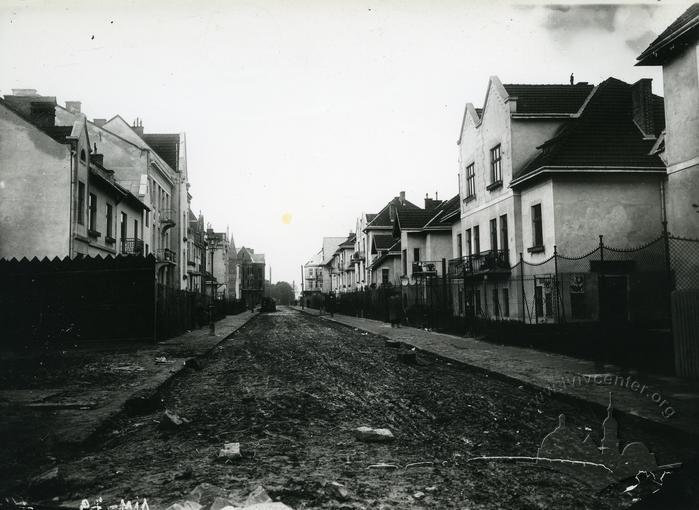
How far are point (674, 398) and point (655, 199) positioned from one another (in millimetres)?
15735

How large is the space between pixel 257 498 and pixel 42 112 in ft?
74.5

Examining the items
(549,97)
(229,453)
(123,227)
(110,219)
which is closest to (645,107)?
(549,97)

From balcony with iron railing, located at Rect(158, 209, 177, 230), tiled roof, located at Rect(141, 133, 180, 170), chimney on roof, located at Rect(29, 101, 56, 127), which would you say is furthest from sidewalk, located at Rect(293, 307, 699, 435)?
tiled roof, located at Rect(141, 133, 180, 170)

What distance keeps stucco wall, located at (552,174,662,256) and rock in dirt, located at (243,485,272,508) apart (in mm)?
18374

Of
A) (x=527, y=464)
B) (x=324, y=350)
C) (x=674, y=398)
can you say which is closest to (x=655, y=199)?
(x=324, y=350)

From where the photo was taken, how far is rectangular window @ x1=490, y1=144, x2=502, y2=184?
2450 cm

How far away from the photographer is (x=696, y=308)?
8281 millimetres

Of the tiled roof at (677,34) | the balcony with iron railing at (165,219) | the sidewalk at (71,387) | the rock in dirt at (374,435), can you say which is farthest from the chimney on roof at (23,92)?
the rock in dirt at (374,435)

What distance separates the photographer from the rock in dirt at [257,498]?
11.6ft

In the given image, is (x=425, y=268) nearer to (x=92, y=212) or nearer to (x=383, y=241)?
(x=383, y=241)

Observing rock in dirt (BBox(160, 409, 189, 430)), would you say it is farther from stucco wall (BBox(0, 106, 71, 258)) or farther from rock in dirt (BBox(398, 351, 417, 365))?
stucco wall (BBox(0, 106, 71, 258))

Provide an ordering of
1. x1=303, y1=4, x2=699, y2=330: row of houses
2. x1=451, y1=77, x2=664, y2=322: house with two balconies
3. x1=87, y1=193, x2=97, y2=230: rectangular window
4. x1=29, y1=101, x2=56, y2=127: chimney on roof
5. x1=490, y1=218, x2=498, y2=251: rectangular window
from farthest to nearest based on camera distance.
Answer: x1=490, y1=218, x2=498, y2=251: rectangular window
x1=87, y1=193, x2=97, y2=230: rectangular window
x1=29, y1=101, x2=56, y2=127: chimney on roof
x1=451, y1=77, x2=664, y2=322: house with two balconies
x1=303, y1=4, x2=699, y2=330: row of houses

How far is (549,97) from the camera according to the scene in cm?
2461

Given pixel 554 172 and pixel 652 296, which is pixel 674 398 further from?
pixel 554 172
